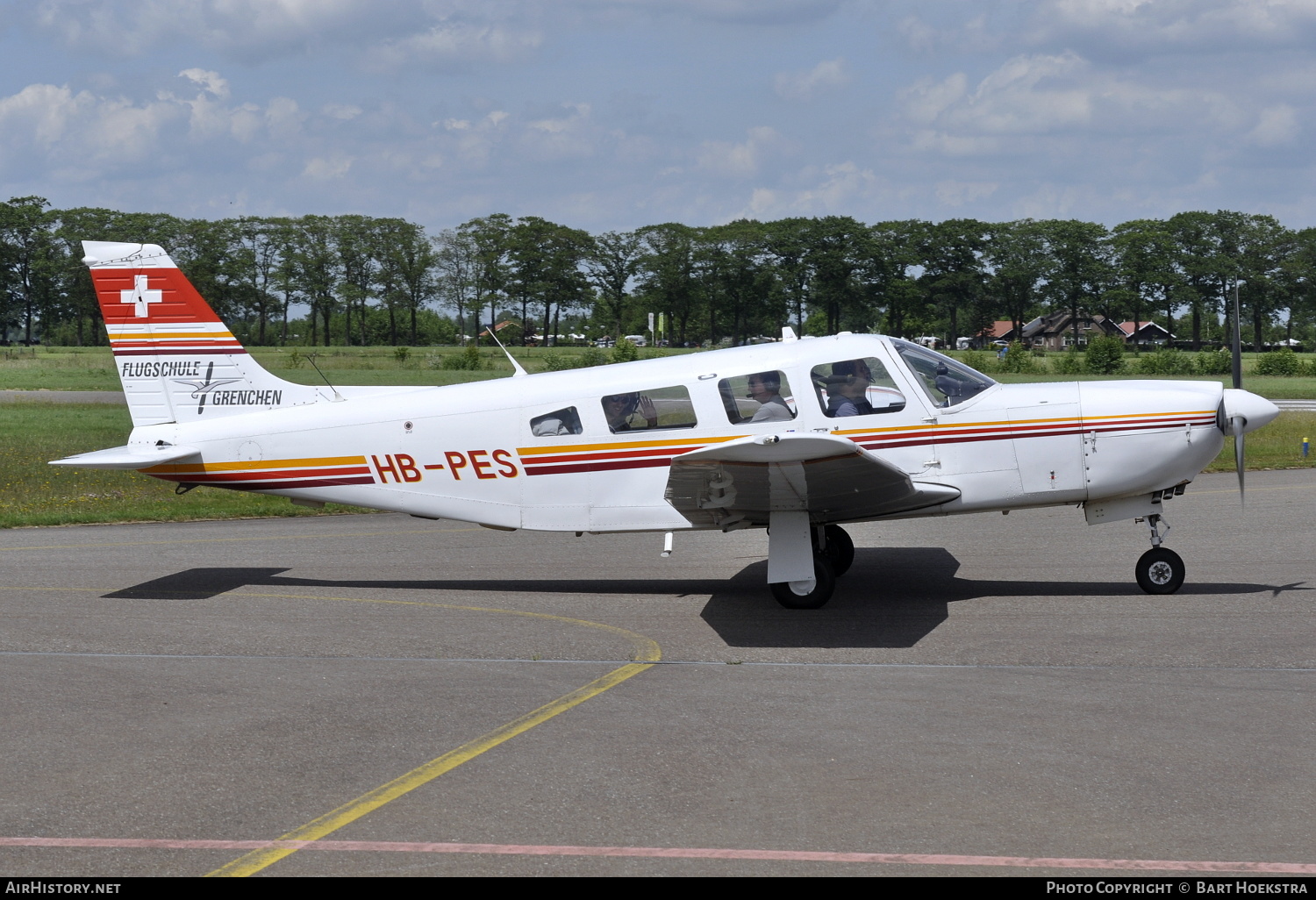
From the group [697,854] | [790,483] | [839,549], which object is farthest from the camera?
[839,549]

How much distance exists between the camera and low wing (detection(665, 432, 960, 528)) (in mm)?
8820

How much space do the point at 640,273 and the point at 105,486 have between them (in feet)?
234

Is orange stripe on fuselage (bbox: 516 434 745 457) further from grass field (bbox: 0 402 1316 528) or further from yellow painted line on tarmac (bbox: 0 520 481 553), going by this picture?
grass field (bbox: 0 402 1316 528)

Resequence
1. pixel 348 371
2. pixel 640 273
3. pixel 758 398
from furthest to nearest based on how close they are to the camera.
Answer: pixel 640 273 → pixel 348 371 → pixel 758 398

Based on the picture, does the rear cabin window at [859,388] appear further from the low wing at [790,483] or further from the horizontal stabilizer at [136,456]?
the horizontal stabilizer at [136,456]

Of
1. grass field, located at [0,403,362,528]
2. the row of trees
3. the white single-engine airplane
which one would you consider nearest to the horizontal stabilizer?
the white single-engine airplane

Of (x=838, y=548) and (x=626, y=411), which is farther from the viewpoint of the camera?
(x=838, y=548)

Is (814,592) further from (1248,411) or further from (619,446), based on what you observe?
(1248,411)

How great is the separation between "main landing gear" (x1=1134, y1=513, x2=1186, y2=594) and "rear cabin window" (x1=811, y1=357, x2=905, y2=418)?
264cm

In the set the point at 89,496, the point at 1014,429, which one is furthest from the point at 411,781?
the point at 89,496

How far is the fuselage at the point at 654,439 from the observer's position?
1030 centimetres

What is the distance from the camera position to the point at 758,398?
34.2 feet
